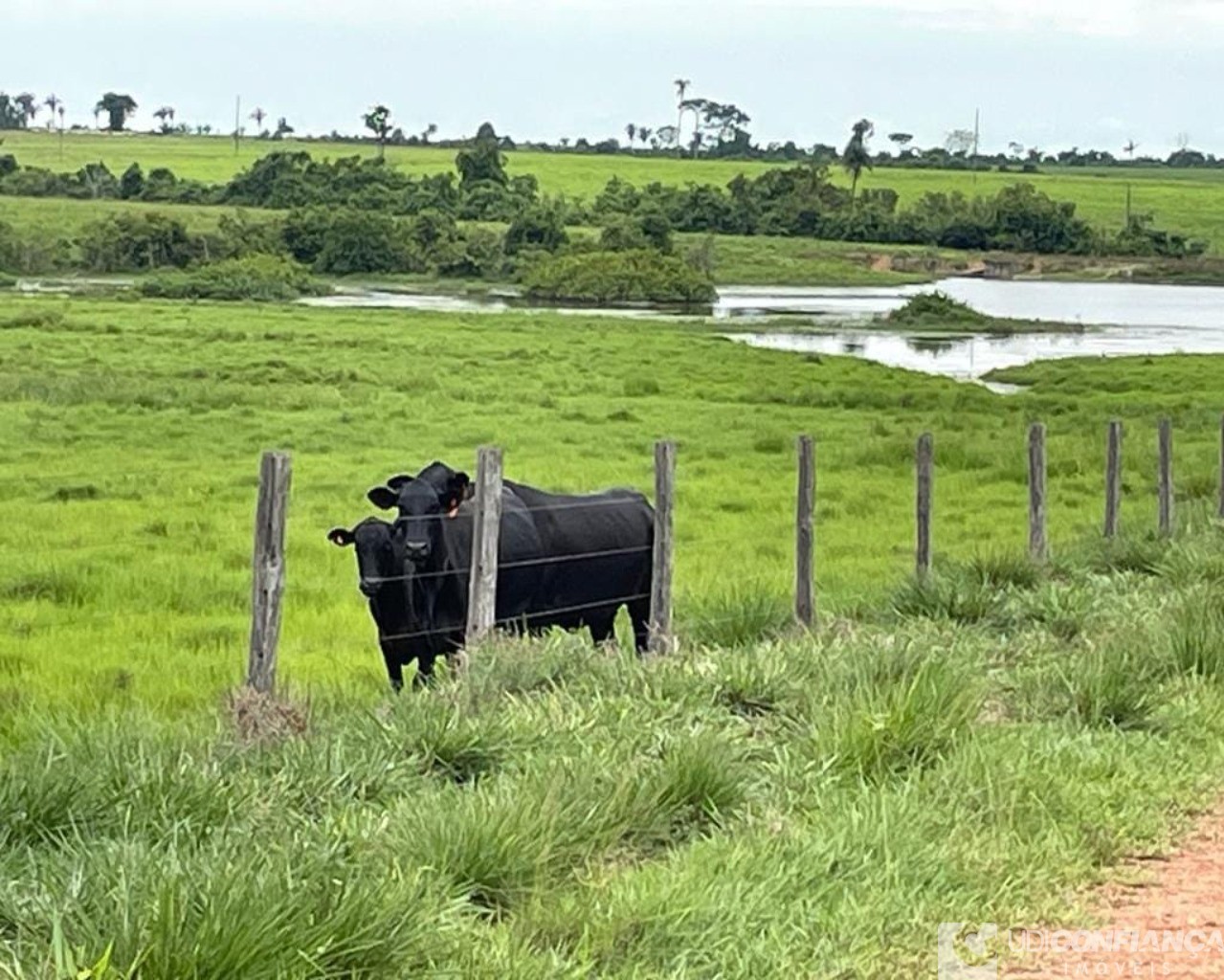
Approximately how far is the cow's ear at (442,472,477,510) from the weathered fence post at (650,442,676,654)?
1230 millimetres

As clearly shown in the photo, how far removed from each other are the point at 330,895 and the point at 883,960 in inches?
60.4

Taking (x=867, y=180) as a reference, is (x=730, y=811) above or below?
below

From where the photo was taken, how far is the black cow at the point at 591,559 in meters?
12.0

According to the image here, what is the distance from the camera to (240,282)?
73.9 meters

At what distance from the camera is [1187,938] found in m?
5.74

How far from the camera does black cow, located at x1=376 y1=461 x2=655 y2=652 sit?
1196 centimetres

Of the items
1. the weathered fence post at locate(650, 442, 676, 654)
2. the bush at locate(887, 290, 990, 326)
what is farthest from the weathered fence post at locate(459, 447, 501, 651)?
the bush at locate(887, 290, 990, 326)

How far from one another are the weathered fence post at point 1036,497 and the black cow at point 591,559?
9.61 ft

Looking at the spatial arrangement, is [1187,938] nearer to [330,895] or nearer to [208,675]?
[330,895]

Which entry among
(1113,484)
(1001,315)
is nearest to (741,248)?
(1001,315)

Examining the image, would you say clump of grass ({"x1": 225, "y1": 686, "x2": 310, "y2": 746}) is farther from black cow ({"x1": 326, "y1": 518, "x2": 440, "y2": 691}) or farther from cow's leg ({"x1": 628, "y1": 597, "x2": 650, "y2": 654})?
cow's leg ({"x1": 628, "y1": 597, "x2": 650, "y2": 654})

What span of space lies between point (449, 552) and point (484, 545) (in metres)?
1.68

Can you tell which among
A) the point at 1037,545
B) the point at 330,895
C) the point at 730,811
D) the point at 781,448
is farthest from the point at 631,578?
the point at 781,448

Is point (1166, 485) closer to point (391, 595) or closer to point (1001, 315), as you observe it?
point (391, 595)
